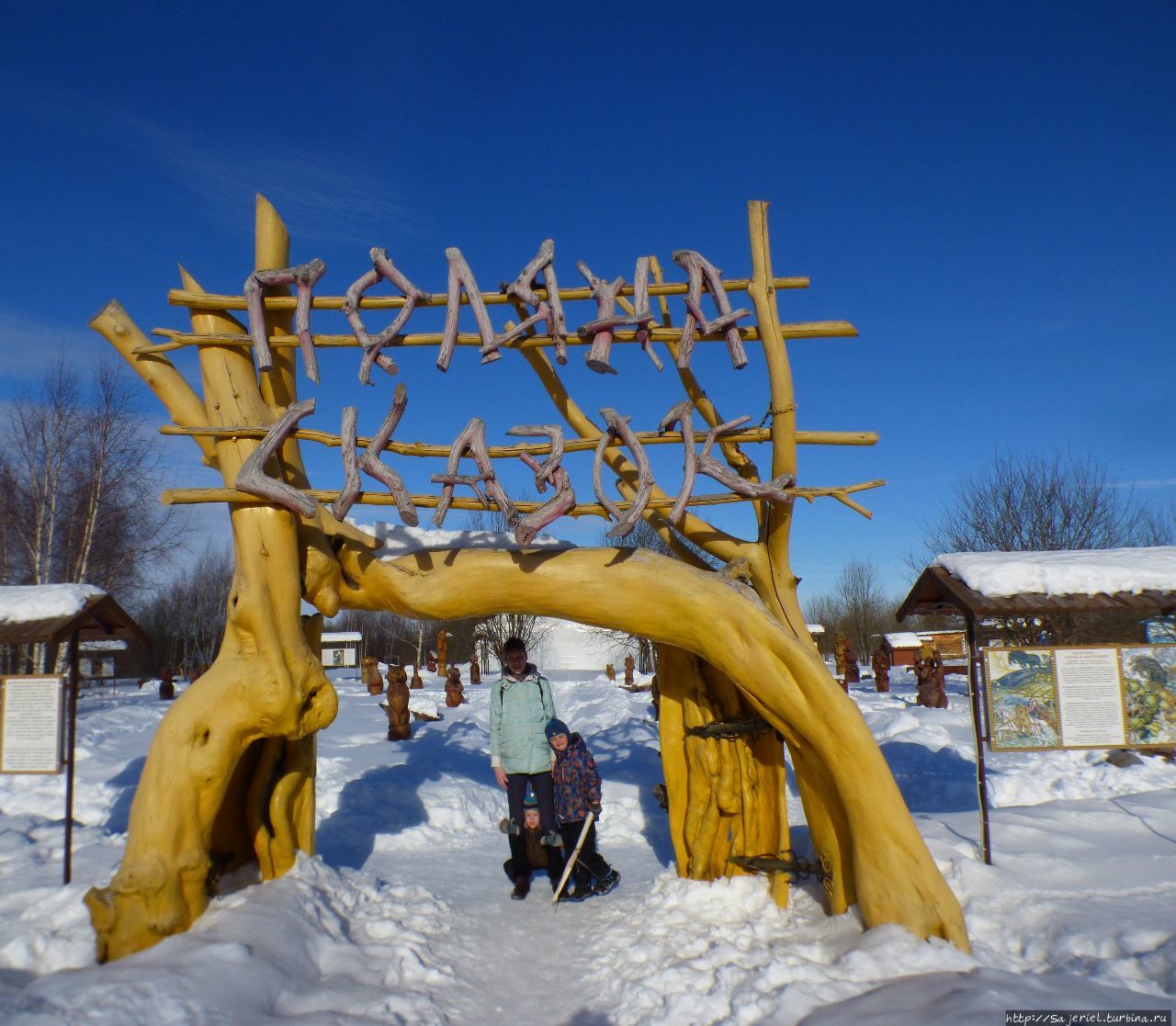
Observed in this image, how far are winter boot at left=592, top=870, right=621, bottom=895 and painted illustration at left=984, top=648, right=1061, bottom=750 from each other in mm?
2760

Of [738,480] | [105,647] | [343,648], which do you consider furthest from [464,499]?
[343,648]

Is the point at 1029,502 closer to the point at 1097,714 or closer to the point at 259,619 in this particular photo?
the point at 1097,714

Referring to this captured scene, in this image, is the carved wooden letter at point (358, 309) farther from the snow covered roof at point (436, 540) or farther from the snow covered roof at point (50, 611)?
the snow covered roof at point (50, 611)

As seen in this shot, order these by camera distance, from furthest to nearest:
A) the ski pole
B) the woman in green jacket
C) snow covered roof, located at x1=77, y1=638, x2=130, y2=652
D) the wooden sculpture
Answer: snow covered roof, located at x1=77, y1=638, x2=130, y2=652, the woman in green jacket, the ski pole, the wooden sculpture

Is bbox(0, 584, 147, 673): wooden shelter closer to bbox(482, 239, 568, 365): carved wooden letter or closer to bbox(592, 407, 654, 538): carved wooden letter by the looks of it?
bbox(482, 239, 568, 365): carved wooden letter

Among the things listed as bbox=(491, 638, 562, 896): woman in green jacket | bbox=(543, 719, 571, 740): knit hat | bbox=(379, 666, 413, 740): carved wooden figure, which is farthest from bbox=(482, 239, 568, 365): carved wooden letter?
bbox=(379, 666, 413, 740): carved wooden figure

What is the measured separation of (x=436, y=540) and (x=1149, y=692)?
486cm

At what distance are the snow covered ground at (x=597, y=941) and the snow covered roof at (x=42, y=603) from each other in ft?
5.97

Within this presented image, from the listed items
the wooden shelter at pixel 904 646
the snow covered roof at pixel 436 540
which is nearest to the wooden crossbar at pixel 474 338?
the snow covered roof at pixel 436 540

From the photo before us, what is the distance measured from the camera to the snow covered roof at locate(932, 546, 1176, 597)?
5.47 m

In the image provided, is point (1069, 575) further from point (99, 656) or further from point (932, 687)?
point (99, 656)

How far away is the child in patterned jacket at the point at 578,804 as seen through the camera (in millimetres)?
5785

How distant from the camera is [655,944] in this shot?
4.62 metres

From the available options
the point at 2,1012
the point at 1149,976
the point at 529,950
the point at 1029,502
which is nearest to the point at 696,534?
the point at 529,950
